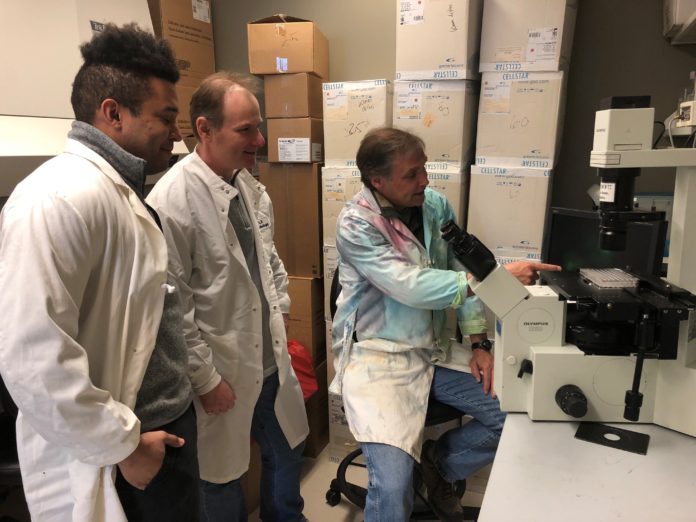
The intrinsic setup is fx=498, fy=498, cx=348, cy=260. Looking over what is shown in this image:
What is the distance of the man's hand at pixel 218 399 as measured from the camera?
1.41 meters

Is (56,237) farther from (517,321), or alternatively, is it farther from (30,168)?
(30,168)

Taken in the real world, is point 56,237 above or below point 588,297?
above

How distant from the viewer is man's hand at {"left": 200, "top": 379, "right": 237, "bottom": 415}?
4.63 ft

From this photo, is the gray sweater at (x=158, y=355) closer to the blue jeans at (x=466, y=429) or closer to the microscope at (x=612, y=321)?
the microscope at (x=612, y=321)

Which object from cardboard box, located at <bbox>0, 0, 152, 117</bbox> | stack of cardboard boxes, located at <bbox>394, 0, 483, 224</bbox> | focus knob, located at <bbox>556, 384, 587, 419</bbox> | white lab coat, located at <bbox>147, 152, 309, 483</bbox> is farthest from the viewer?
stack of cardboard boxes, located at <bbox>394, 0, 483, 224</bbox>

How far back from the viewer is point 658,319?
1.03 meters

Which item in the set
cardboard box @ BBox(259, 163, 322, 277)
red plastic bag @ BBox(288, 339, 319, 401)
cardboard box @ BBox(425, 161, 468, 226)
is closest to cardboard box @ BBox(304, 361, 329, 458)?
red plastic bag @ BBox(288, 339, 319, 401)

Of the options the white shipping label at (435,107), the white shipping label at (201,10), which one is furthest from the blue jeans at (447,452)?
the white shipping label at (201,10)

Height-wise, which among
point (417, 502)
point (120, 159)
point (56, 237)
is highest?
point (120, 159)

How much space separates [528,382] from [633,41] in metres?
1.80

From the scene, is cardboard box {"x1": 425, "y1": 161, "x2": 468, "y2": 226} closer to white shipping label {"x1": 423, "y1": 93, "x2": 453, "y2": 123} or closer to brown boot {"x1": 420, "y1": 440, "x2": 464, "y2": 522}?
white shipping label {"x1": 423, "y1": 93, "x2": 453, "y2": 123}

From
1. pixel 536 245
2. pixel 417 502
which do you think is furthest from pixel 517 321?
pixel 417 502

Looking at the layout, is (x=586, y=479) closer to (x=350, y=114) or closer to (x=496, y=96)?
(x=496, y=96)

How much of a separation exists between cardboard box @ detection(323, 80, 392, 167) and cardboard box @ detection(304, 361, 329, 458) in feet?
3.57
